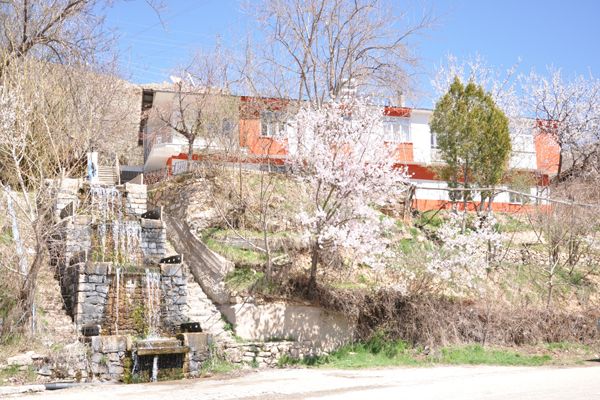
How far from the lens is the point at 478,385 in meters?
12.4

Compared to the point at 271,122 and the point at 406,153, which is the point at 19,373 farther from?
the point at 406,153

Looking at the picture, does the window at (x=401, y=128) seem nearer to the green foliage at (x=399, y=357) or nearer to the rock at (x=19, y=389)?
the green foliage at (x=399, y=357)

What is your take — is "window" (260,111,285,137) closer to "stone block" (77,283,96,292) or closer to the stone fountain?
the stone fountain

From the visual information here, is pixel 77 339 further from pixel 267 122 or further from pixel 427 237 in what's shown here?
pixel 427 237

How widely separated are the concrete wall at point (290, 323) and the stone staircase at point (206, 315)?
28 centimetres

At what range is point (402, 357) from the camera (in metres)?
17.8

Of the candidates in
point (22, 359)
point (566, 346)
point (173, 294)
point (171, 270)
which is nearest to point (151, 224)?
point (171, 270)

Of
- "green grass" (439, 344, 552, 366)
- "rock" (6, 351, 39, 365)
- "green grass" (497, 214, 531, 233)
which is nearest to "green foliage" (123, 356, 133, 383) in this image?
"rock" (6, 351, 39, 365)

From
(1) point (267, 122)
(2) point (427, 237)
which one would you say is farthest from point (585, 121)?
(1) point (267, 122)

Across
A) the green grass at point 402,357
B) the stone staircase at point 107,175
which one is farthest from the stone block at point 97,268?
the stone staircase at point 107,175

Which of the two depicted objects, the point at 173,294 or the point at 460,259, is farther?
the point at 460,259

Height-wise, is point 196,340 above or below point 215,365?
above

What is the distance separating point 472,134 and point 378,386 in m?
14.6

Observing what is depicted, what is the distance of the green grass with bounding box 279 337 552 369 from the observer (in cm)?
1714
